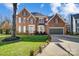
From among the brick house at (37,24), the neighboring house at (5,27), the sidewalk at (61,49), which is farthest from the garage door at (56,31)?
the neighboring house at (5,27)

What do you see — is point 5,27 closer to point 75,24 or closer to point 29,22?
point 29,22

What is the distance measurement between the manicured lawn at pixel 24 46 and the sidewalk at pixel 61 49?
0.33 feet

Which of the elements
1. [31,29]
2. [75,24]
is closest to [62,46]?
[75,24]

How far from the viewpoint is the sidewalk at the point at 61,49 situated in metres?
3.95

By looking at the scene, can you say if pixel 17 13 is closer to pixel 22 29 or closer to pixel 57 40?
pixel 22 29

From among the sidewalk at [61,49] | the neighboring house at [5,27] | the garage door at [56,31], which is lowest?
the sidewalk at [61,49]

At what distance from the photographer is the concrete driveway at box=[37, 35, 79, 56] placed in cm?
396

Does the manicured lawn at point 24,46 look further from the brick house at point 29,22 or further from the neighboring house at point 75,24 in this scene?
the neighboring house at point 75,24

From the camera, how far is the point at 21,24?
4.07 metres

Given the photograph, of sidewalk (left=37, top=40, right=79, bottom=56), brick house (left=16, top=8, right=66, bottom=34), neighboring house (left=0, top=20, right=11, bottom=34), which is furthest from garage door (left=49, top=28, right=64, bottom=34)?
neighboring house (left=0, top=20, right=11, bottom=34)

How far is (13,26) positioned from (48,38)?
42cm

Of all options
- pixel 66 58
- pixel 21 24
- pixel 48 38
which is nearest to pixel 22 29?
pixel 21 24

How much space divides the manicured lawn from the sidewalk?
100mm

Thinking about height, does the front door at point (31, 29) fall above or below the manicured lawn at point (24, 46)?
above
